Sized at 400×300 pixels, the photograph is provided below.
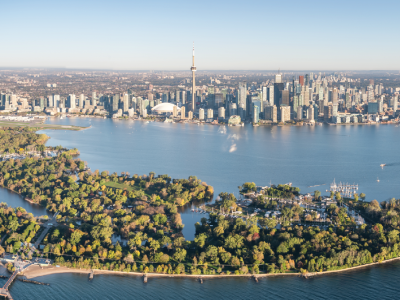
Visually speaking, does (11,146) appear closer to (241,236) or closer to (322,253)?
(241,236)

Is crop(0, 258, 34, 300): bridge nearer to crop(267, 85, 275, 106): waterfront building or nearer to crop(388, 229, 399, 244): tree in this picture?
crop(388, 229, 399, 244): tree

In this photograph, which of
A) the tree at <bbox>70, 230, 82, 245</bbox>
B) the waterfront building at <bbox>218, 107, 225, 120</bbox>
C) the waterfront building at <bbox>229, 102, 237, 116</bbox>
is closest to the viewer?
the tree at <bbox>70, 230, 82, 245</bbox>

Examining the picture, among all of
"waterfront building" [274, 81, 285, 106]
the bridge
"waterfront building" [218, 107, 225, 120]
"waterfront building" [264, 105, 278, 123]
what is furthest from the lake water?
"waterfront building" [274, 81, 285, 106]

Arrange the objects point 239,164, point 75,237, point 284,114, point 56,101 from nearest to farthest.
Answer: point 75,237
point 239,164
point 284,114
point 56,101

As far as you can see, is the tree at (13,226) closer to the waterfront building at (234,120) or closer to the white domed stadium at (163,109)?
the waterfront building at (234,120)

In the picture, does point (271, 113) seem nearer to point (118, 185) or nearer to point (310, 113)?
point (310, 113)

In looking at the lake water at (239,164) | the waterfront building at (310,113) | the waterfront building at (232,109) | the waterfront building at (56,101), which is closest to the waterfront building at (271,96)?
the waterfront building at (232,109)

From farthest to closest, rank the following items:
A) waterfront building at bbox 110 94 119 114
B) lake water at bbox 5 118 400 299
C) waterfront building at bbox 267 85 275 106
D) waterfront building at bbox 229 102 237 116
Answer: waterfront building at bbox 267 85 275 106, waterfront building at bbox 110 94 119 114, waterfront building at bbox 229 102 237 116, lake water at bbox 5 118 400 299

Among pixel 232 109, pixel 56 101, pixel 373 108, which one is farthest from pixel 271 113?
pixel 56 101
